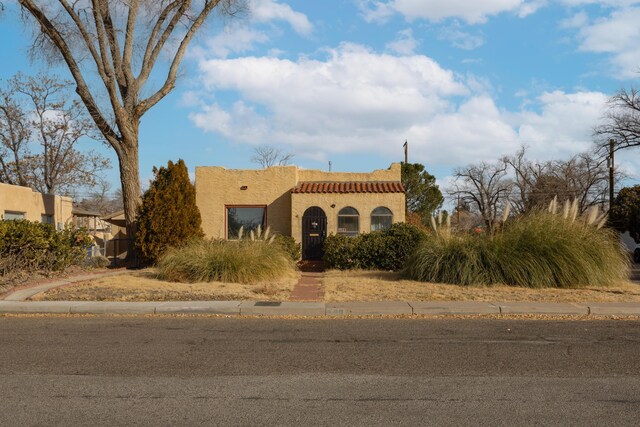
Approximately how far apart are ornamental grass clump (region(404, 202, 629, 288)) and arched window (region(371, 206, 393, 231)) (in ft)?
25.8

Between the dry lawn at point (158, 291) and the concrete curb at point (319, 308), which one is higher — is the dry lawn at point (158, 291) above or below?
above

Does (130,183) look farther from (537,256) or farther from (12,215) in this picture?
(537,256)

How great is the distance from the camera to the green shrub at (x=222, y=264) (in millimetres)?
15492

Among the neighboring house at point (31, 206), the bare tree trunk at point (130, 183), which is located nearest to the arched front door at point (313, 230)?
the bare tree trunk at point (130, 183)

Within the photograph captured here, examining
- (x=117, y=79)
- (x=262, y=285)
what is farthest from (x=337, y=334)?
(x=117, y=79)

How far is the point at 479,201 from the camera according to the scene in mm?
53469

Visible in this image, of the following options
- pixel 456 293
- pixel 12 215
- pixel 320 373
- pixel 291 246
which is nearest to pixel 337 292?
pixel 456 293

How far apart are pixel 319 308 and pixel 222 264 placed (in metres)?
4.77

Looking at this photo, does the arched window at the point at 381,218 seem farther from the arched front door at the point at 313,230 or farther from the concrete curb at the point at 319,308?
the concrete curb at the point at 319,308

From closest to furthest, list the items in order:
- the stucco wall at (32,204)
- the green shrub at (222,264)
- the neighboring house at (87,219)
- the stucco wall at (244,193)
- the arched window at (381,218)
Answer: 1. the green shrub at (222,264)
2. the stucco wall at (32,204)
3. the arched window at (381,218)
4. the stucco wall at (244,193)
5. the neighboring house at (87,219)

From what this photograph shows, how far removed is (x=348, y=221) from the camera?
2367 centimetres

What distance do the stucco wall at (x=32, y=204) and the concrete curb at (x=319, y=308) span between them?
9.51 m

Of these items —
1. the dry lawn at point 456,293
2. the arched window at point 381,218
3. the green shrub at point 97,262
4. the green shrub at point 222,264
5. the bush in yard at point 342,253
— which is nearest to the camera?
the dry lawn at point 456,293

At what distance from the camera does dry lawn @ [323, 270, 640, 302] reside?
12719mm
